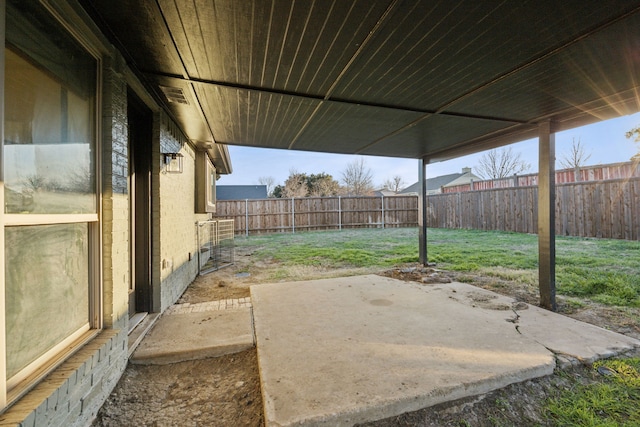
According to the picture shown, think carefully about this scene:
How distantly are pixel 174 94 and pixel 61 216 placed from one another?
167cm

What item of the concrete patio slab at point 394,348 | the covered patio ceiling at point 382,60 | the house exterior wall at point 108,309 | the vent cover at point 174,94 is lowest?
the concrete patio slab at point 394,348

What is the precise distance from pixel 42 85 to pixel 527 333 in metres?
3.60

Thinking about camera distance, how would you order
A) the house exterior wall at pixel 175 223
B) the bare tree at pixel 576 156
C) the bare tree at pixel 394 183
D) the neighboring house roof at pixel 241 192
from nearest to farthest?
the house exterior wall at pixel 175 223
the bare tree at pixel 576 156
the neighboring house roof at pixel 241 192
the bare tree at pixel 394 183

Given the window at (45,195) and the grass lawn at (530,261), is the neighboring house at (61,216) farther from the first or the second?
the grass lawn at (530,261)

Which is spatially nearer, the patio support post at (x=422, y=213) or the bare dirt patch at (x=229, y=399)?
the bare dirt patch at (x=229, y=399)

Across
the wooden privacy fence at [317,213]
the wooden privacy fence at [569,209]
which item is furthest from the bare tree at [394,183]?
the wooden privacy fence at [569,209]

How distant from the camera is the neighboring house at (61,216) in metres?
1.15

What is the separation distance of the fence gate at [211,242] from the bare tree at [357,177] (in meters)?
22.1

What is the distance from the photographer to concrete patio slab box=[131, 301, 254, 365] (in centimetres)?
220

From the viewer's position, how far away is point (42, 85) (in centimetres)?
134

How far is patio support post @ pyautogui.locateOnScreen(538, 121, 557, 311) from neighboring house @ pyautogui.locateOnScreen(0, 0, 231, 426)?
4.07 meters

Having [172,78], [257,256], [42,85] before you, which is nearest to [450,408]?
[42,85]

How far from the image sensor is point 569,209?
8.79 metres

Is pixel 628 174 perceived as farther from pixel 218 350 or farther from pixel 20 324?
pixel 20 324
